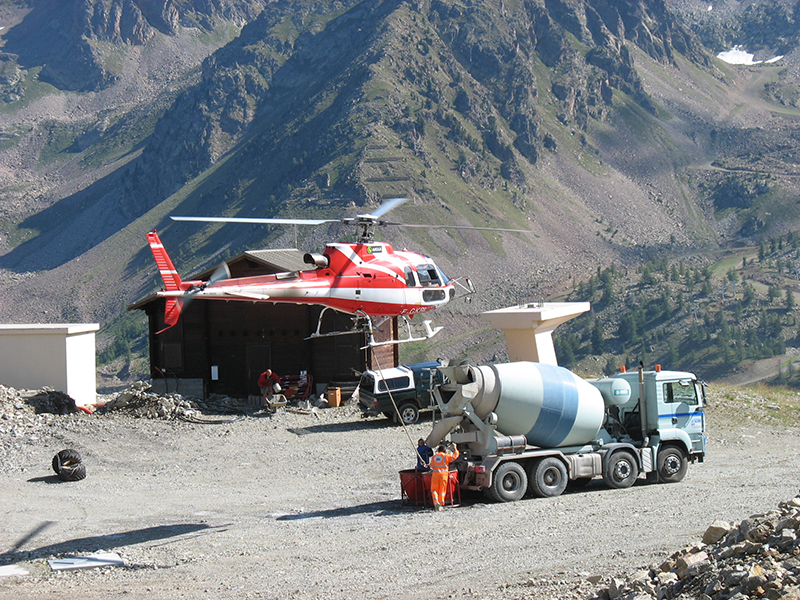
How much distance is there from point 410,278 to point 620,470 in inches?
273

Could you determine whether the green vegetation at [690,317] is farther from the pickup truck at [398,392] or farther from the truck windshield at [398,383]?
the truck windshield at [398,383]

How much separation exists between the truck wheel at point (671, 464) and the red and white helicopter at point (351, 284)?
6401 millimetres

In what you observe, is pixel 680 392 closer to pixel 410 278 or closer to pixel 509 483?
pixel 509 483

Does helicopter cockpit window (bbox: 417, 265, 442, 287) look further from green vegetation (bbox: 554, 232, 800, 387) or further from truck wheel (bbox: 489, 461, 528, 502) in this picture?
green vegetation (bbox: 554, 232, 800, 387)

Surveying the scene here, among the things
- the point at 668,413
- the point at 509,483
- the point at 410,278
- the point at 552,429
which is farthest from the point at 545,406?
the point at 410,278

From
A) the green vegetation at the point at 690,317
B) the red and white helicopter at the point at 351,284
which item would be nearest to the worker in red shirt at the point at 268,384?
the red and white helicopter at the point at 351,284

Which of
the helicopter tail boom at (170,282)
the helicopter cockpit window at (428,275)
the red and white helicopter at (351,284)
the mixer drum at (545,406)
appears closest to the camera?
the mixer drum at (545,406)

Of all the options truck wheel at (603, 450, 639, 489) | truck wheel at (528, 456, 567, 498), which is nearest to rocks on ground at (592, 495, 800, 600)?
truck wheel at (528, 456, 567, 498)

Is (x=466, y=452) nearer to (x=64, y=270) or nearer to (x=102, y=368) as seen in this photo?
(x=102, y=368)

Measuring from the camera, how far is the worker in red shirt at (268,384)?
109 ft

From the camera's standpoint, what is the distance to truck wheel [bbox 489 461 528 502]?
18.2 m

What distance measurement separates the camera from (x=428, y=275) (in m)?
21.7

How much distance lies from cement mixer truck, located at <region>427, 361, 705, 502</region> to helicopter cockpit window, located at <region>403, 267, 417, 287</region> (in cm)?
315

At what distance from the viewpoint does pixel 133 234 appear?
191000 mm
